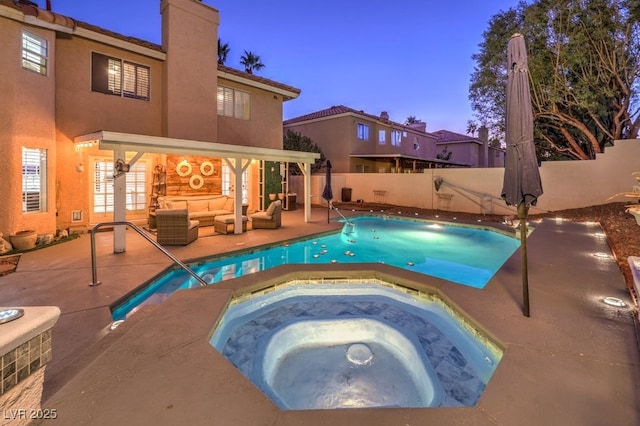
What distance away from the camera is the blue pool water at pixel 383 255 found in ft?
21.3

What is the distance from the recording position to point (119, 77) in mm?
10539

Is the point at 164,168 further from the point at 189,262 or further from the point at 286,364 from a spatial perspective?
the point at 286,364

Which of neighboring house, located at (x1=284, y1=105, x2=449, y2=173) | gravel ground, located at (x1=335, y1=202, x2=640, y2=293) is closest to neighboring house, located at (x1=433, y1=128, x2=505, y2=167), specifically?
neighboring house, located at (x1=284, y1=105, x2=449, y2=173)

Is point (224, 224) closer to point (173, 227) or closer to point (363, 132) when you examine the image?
point (173, 227)

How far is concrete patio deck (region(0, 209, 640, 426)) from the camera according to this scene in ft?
7.30

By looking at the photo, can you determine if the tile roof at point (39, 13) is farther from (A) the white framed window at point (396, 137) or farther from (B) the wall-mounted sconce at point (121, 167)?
(A) the white framed window at point (396, 137)

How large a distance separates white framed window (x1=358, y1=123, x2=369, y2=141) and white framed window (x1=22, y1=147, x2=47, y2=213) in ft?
62.8

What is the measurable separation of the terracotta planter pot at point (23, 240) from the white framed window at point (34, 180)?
0.92 meters

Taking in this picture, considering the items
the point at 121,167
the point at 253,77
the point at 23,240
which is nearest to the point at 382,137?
the point at 253,77

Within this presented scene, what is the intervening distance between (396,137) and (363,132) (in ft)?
15.3

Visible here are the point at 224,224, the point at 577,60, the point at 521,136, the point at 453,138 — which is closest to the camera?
the point at 521,136

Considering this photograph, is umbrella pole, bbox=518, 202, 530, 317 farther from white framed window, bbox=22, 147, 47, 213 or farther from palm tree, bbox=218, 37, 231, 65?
palm tree, bbox=218, 37, 231, 65

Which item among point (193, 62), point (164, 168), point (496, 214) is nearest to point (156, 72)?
point (193, 62)

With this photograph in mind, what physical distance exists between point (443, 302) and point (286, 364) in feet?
8.42
